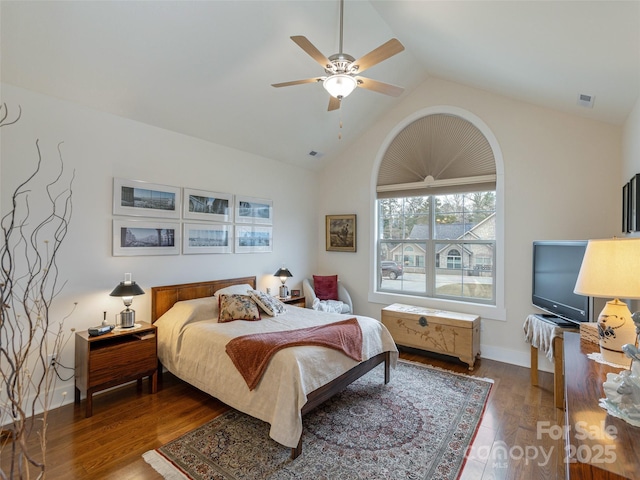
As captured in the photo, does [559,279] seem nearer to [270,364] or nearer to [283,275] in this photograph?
[270,364]

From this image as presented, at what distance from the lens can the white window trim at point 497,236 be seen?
13.3 ft

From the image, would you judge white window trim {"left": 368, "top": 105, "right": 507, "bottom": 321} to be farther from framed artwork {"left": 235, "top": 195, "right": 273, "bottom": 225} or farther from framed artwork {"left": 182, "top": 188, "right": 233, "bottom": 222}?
framed artwork {"left": 182, "top": 188, "right": 233, "bottom": 222}

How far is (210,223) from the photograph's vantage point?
412cm

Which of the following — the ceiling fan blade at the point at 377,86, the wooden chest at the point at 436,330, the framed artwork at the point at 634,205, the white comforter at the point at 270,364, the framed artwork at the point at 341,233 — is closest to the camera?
the white comforter at the point at 270,364

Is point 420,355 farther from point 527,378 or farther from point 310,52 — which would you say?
point 310,52

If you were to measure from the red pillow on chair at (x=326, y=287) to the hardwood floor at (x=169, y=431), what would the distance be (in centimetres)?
242

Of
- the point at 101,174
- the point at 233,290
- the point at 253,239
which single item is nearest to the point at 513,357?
the point at 233,290

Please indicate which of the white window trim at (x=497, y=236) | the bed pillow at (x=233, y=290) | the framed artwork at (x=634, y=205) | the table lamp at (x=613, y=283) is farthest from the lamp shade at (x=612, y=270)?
the bed pillow at (x=233, y=290)

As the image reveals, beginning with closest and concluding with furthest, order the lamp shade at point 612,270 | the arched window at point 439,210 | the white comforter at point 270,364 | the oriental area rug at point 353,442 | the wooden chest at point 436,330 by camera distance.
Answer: the lamp shade at point 612,270 → the oriental area rug at point 353,442 → the white comforter at point 270,364 → the wooden chest at point 436,330 → the arched window at point 439,210

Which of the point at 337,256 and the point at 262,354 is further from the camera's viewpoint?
the point at 337,256

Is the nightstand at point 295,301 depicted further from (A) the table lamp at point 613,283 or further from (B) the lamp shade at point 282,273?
(A) the table lamp at point 613,283

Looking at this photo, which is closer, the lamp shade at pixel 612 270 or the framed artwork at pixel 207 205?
the lamp shade at pixel 612 270

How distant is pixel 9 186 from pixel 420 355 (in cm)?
470

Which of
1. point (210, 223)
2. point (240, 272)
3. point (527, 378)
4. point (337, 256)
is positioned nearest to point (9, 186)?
point (210, 223)
